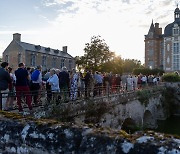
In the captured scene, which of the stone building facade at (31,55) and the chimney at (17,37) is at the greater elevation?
the chimney at (17,37)

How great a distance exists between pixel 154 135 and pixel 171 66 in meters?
65.5

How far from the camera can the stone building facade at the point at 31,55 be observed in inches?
1903

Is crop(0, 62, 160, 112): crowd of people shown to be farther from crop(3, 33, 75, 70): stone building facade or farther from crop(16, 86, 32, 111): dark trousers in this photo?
crop(3, 33, 75, 70): stone building facade

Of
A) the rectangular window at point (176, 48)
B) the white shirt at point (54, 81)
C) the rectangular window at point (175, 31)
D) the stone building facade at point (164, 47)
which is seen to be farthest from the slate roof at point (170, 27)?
the white shirt at point (54, 81)

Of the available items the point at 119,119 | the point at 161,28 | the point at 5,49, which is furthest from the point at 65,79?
the point at 161,28

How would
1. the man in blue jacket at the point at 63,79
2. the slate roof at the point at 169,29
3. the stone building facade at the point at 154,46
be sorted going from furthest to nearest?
the stone building facade at the point at 154,46 < the slate roof at the point at 169,29 < the man in blue jacket at the point at 63,79

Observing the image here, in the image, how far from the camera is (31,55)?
49625mm

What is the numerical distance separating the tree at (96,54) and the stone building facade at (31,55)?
11.1 m

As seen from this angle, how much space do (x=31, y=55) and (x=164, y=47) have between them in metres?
33.9

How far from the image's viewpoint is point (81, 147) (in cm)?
298

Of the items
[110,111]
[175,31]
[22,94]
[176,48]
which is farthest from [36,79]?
[175,31]

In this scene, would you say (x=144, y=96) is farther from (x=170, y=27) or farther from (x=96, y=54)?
(x=170, y=27)

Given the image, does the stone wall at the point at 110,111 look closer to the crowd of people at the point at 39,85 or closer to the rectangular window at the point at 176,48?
the crowd of people at the point at 39,85

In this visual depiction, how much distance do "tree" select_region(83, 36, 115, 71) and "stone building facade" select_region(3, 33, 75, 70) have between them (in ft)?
36.3
